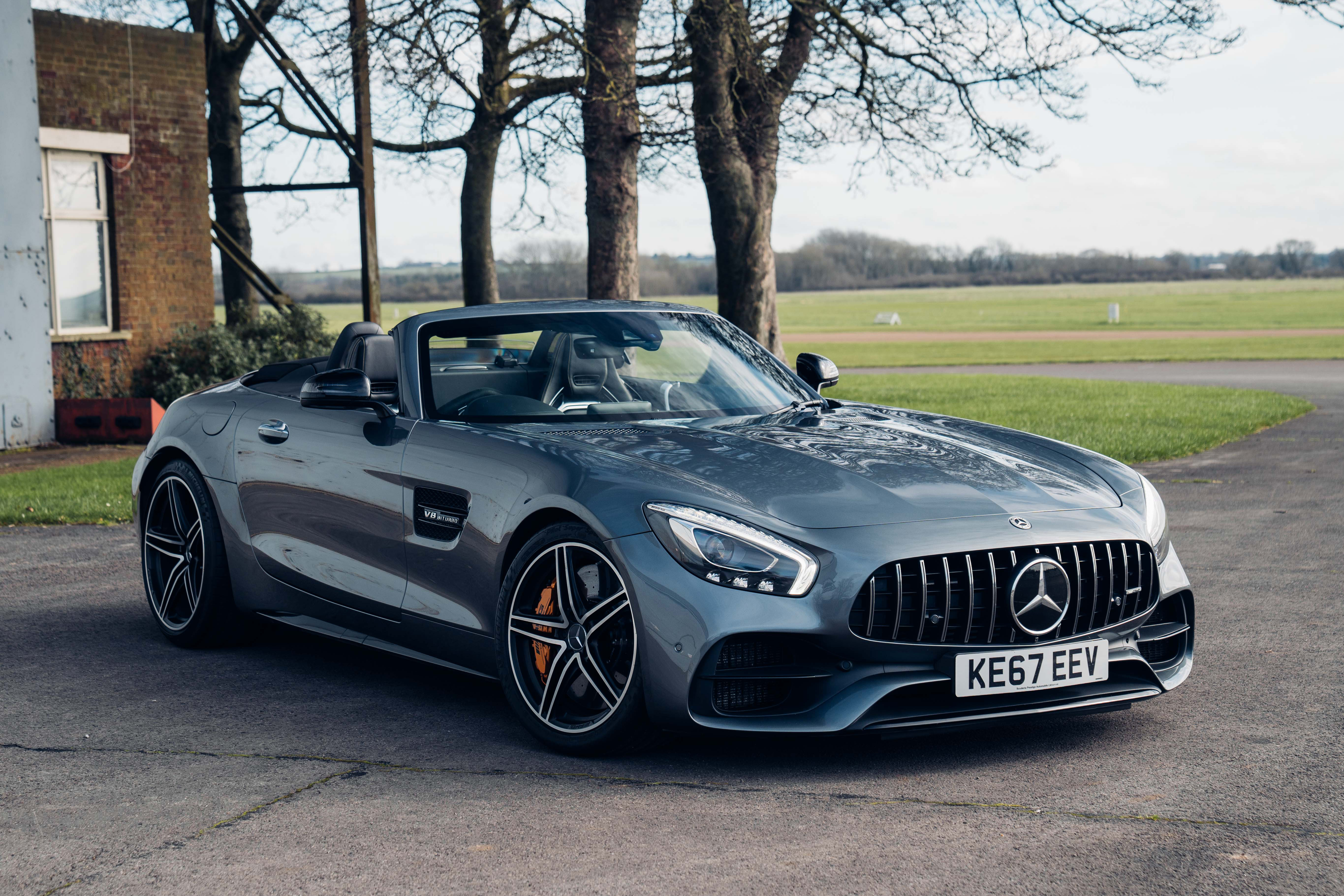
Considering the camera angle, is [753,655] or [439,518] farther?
[439,518]

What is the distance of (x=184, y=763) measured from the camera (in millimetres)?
4430

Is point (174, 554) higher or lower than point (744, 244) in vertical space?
lower

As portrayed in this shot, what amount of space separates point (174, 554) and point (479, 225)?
2157cm

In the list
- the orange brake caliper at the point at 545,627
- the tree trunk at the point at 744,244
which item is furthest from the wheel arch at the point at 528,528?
the tree trunk at the point at 744,244

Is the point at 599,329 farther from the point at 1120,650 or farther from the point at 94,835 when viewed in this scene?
the point at 94,835

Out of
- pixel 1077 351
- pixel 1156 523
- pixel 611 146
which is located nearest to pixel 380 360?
pixel 1156 523

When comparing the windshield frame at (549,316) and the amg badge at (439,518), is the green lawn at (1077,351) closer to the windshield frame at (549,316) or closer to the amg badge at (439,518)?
the windshield frame at (549,316)

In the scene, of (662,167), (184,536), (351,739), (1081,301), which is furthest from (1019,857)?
(1081,301)

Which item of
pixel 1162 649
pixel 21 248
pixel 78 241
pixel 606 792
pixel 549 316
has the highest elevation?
pixel 78 241

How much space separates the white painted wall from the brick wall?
1631 millimetres

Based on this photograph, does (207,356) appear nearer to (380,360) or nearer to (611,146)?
(611,146)

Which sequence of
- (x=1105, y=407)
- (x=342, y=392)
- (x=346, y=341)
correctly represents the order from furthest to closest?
(x=1105, y=407), (x=346, y=341), (x=342, y=392)

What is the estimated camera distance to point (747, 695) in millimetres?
4082

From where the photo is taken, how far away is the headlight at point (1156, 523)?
4.60 m
